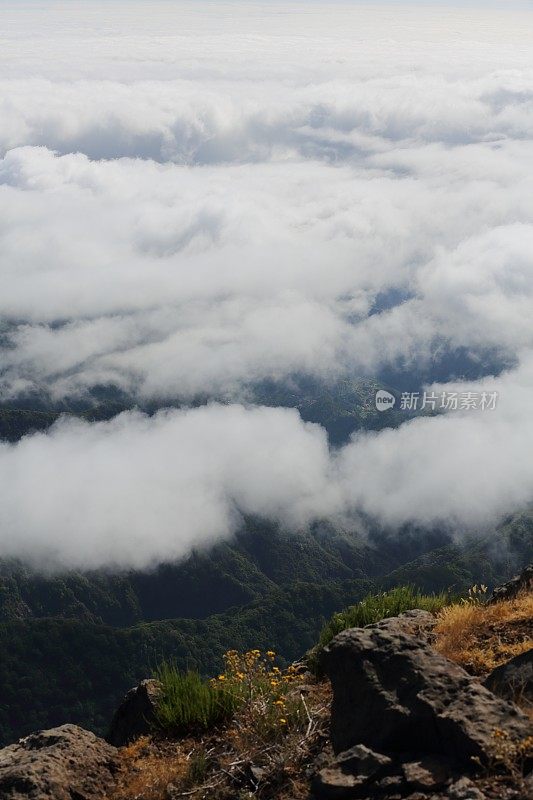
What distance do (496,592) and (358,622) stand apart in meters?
3.56

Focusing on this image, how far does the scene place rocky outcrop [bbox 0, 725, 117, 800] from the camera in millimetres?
12273

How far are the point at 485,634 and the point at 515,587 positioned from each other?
3.91 meters

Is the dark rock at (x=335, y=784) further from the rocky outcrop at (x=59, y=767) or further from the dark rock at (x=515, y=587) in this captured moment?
the dark rock at (x=515, y=587)

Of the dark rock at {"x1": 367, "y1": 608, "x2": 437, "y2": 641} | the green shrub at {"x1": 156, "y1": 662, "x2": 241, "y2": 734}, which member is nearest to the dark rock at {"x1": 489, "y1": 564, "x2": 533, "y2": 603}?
the dark rock at {"x1": 367, "y1": 608, "x2": 437, "y2": 641}

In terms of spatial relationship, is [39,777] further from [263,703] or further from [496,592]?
[496,592]

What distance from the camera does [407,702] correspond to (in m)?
11.4

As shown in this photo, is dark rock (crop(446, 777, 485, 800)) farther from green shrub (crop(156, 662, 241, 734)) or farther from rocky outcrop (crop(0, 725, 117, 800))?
rocky outcrop (crop(0, 725, 117, 800))

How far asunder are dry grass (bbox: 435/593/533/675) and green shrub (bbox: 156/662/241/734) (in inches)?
165

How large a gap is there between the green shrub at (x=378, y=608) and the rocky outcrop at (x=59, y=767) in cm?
522

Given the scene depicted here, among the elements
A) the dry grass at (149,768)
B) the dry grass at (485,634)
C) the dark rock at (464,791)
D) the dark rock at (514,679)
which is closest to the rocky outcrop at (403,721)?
the dark rock at (464,791)

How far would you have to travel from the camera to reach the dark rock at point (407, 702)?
10.4 m

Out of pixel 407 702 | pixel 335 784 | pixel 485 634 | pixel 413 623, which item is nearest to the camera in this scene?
pixel 335 784

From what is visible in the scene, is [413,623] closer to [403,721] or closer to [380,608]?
[380,608]

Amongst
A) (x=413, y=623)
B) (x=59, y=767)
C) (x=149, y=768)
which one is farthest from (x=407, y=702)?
(x=59, y=767)
